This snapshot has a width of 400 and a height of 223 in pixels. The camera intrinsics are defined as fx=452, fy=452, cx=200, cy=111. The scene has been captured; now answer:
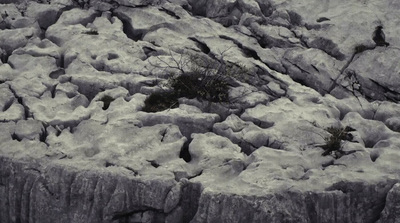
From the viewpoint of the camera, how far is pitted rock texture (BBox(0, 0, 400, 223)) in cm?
1137

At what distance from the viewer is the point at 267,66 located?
17000 millimetres

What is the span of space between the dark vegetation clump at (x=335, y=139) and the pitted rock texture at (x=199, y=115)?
43 millimetres

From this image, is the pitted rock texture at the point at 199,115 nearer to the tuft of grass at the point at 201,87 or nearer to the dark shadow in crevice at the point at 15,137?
the dark shadow in crevice at the point at 15,137

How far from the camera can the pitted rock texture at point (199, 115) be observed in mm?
11367

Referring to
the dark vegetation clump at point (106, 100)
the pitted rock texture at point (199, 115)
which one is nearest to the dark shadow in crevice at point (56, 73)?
the pitted rock texture at point (199, 115)

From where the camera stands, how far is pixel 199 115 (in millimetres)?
13859

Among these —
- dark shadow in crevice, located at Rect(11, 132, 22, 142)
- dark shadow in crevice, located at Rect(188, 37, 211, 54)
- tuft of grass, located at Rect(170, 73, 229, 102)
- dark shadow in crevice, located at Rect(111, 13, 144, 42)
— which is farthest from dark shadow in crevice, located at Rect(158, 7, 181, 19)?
dark shadow in crevice, located at Rect(11, 132, 22, 142)

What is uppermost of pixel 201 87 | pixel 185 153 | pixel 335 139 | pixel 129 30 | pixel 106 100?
pixel 335 139

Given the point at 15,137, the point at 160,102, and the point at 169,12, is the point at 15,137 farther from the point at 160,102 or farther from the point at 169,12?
the point at 169,12

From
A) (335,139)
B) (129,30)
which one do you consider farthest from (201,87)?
(129,30)

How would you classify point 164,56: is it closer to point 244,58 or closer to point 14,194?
point 244,58

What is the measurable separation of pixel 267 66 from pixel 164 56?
3.88 meters

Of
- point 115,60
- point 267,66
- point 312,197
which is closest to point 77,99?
point 115,60

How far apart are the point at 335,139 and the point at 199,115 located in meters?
4.05
